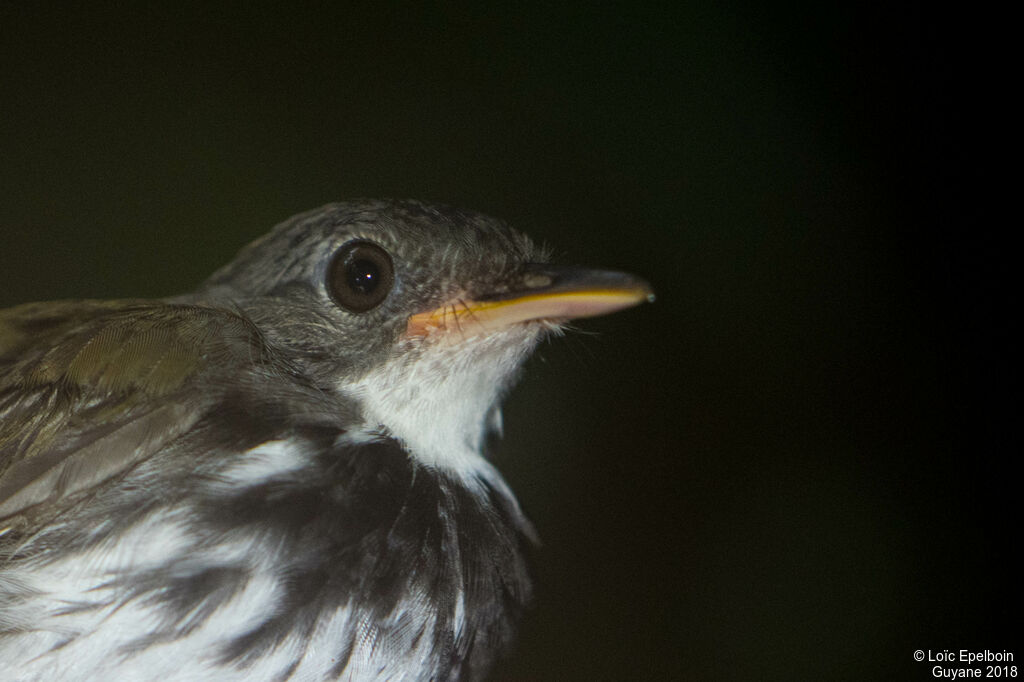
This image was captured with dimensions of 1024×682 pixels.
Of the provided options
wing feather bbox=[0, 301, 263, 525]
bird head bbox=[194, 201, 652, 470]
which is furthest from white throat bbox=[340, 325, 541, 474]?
wing feather bbox=[0, 301, 263, 525]

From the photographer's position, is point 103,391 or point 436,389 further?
point 436,389

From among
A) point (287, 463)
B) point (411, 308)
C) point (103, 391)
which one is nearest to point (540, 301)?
point (411, 308)

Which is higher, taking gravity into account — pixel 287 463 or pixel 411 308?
pixel 411 308

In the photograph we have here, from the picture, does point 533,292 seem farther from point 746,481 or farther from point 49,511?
point 746,481

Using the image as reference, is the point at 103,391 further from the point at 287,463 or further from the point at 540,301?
the point at 540,301

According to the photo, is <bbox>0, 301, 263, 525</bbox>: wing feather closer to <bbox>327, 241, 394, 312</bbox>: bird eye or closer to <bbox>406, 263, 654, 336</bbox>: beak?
<bbox>327, 241, 394, 312</bbox>: bird eye

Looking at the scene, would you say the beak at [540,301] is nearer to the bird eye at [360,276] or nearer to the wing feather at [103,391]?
the bird eye at [360,276]
